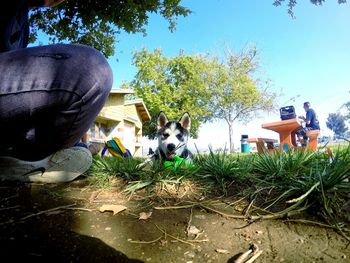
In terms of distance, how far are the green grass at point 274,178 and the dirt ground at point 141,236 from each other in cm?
22

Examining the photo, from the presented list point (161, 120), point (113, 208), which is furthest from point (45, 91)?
point (161, 120)

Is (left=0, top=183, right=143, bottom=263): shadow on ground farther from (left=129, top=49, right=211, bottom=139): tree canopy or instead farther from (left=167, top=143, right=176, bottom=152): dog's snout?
(left=129, top=49, right=211, bottom=139): tree canopy

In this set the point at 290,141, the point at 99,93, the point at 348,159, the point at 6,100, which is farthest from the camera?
the point at 290,141

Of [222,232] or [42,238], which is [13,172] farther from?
[222,232]

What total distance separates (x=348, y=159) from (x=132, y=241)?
5.62 feet

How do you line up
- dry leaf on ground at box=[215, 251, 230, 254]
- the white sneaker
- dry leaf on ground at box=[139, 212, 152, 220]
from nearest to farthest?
dry leaf on ground at box=[215, 251, 230, 254], dry leaf on ground at box=[139, 212, 152, 220], the white sneaker

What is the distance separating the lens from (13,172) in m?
2.20

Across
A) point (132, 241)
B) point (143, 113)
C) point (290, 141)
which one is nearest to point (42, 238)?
point (132, 241)

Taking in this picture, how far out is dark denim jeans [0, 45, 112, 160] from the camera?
0.98 meters

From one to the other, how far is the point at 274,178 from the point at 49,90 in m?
1.85

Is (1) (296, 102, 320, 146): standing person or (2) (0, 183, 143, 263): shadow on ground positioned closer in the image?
(2) (0, 183, 143, 263): shadow on ground

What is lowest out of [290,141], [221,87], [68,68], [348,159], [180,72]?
[290,141]

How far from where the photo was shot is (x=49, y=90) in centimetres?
103

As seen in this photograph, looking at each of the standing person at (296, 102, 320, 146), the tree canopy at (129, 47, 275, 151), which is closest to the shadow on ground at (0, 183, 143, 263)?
the standing person at (296, 102, 320, 146)
